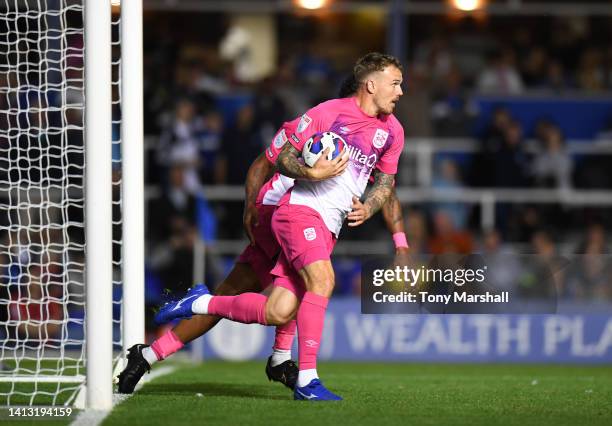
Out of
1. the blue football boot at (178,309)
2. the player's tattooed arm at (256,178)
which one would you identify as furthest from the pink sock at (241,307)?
the player's tattooed arm at (256,178)

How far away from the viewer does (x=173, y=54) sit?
18.9 metres

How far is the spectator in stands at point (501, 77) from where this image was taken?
18828mm

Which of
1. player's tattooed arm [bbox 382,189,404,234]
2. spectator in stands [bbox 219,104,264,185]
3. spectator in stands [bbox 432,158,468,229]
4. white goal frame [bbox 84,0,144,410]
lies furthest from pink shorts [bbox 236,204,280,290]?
spectator in stands [bbox 432,158,468,229]

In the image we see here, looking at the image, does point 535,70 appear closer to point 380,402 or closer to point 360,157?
point 360,157

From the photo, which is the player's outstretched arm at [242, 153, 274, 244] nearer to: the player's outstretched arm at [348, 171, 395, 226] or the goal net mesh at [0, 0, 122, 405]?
the player's outstretched arm at [348, 171, 395, 226]

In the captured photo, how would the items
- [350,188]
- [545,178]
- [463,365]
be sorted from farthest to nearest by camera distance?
[545,178]
[463,365]
[350,188]

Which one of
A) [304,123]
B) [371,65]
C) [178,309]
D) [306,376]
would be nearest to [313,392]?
[306,376]

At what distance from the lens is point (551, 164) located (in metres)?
16.9

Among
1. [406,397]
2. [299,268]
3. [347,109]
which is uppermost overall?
[347,109]

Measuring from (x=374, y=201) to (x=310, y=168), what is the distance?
0.61 metres

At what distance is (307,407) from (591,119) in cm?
1207

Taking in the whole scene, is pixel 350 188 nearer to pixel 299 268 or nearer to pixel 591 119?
pixel 299 268

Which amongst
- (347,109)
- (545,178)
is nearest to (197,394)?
(347,109)

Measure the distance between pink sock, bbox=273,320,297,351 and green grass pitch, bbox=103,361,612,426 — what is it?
0.29 m
